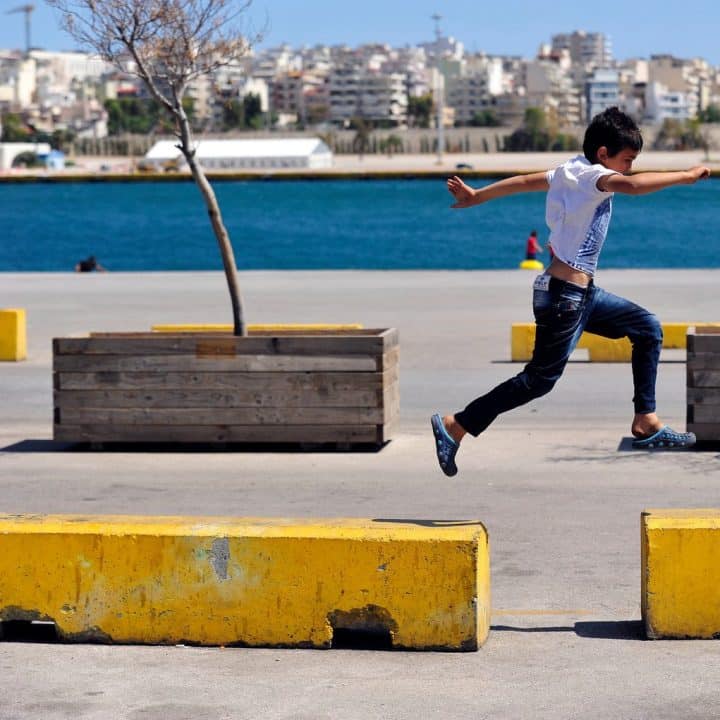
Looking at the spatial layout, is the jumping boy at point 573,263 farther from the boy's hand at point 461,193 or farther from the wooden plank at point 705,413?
the wooden plank at point 705,413

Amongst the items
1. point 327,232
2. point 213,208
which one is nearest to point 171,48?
point 213,208

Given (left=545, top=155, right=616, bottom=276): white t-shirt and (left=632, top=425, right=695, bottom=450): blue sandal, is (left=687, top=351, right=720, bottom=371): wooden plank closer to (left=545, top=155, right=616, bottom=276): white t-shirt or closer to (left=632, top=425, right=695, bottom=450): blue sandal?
(left=632, top=425, right=695, bottom=450): blue sandal

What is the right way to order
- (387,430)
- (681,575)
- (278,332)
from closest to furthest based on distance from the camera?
(681,575)
(387,430)
(278,332)

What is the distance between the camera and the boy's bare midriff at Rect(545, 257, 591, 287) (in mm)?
7359

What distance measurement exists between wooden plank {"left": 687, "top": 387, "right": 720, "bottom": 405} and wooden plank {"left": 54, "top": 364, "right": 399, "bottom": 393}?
2.17 m

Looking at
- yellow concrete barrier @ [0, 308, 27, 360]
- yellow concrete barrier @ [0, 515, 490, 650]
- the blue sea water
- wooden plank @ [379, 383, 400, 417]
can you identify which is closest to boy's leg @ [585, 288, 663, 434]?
yellow concrete barrier @ [0, 515, 490, 650]

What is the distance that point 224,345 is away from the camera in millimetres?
12312

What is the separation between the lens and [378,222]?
121 m

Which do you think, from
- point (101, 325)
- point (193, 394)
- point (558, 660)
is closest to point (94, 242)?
point (101, 325)

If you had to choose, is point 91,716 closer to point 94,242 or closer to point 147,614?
point 147,614

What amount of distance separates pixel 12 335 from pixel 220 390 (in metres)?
7.28

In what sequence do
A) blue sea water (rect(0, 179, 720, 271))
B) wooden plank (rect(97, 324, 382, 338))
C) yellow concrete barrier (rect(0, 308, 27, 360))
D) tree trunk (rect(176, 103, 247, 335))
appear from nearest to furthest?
wooden plank (rect(97, 324, 382, 338)) → tree trunk (rect(176, 103, 247, 335)) → yellow concrete barrier (rect(0, 308, 27, 360)) → blue sea water (rect(0, 179, 720, 271))

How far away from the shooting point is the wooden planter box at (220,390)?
12.2m

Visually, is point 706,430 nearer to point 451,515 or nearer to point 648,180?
point 451,515
